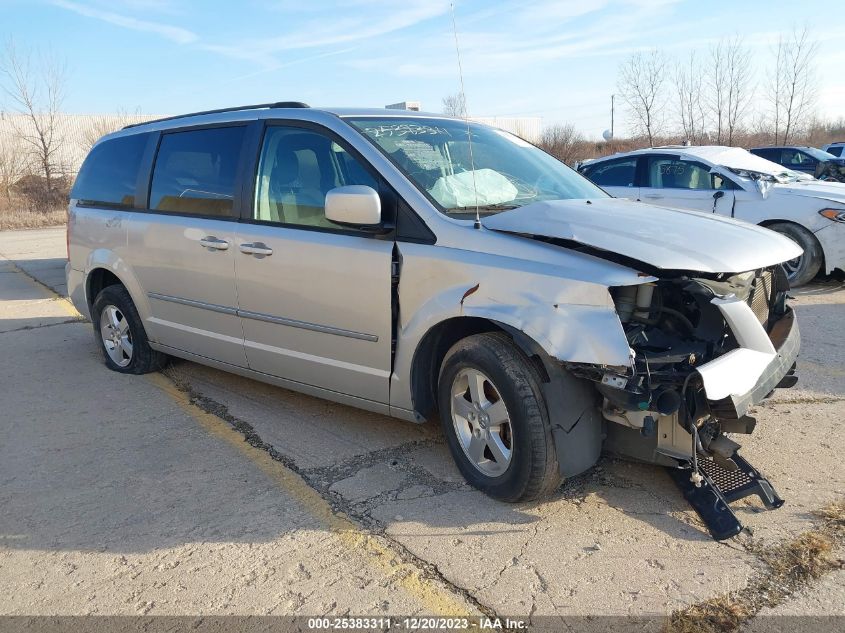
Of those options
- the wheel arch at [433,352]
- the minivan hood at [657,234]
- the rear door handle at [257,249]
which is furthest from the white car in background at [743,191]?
the rear door handle at [257,249]

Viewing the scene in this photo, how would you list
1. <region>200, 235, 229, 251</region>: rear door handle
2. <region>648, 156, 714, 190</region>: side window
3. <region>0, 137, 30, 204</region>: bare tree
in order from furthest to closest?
<region>0, 137, 30, 204</region>: bare tree → <region>648, 156, 714, 190</region>: side window → <region>200, 235, 229, 251</region>: rear door handle

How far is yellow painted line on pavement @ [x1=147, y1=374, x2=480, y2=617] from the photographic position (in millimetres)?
2709

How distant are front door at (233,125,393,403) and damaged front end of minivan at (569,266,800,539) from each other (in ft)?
4.06

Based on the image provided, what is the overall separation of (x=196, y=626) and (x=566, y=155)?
104ft

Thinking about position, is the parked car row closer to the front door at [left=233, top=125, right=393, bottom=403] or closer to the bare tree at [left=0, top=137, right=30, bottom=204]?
the front door at [left=233, top=125, right=393, bottom=403]

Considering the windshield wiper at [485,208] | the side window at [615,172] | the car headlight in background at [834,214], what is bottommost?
the car headlight in background at [834,214]

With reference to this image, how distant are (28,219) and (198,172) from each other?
76.9ft

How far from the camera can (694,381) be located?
2893 mm

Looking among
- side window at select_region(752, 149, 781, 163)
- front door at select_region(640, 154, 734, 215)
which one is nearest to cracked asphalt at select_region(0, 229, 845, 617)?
front door at select_region(640, 154, 734, 215)

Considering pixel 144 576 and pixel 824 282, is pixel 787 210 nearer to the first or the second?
pixel 824 282

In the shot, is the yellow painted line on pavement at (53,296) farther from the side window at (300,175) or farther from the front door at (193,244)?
the side window at (300,175)

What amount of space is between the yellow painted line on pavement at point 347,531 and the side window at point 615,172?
717 cm

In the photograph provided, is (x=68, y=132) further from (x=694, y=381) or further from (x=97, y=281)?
(x=694, y=381)

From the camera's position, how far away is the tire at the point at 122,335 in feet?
18.2
